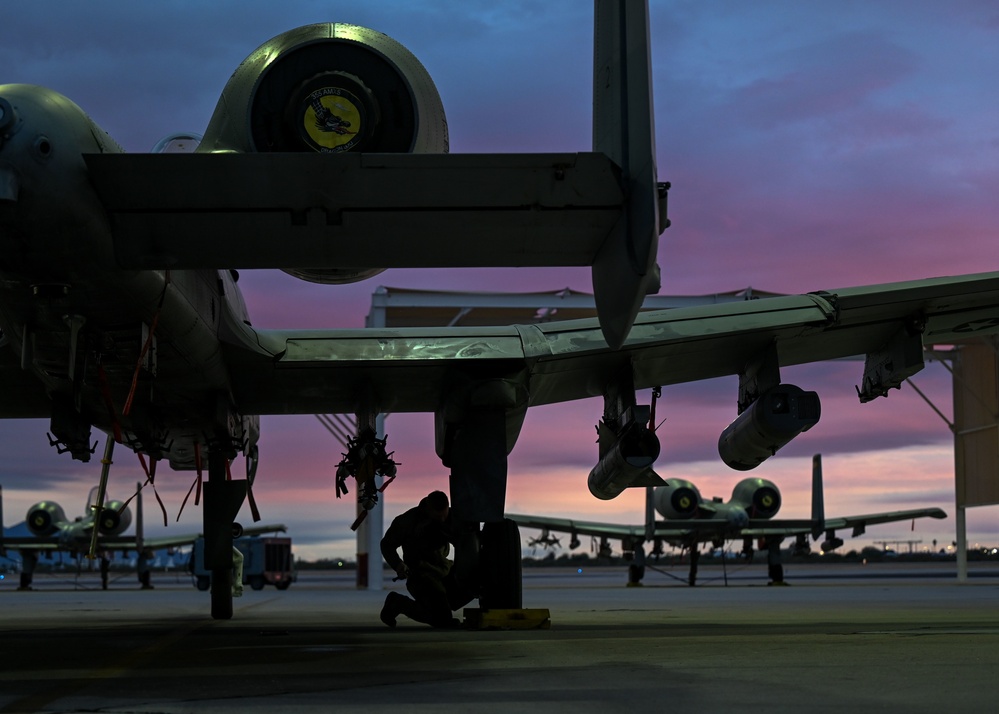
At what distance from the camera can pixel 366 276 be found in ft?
35.7

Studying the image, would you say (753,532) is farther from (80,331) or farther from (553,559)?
(553,559)

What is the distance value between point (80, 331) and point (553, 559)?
15137 centimetres

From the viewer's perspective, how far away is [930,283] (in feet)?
36.1

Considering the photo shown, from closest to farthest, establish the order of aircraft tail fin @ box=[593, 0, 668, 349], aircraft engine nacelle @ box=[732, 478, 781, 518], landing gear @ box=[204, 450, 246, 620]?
aircraft tail fin @ box=[593, 0, 668, 349]
landing gear @ box=[204, 450, 246, 620]
aircraft engine nacelle @ box=[732, 478, 781, 518]

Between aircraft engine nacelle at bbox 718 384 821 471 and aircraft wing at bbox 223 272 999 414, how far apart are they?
696mm

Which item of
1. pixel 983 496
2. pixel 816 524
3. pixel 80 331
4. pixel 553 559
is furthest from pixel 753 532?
pixel 553 559

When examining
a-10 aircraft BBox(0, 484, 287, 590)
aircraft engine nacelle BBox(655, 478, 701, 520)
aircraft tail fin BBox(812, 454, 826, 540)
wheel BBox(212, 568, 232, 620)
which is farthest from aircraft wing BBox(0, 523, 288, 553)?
wheel BBox(212, 568, 232, 620)

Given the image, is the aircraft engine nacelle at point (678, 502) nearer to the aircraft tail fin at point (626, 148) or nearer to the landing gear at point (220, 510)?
the landing gear at point (220, 510)

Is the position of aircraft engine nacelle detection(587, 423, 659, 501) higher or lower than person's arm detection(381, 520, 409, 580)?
higher

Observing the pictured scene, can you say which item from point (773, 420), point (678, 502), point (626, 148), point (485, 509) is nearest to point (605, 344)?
point (773, 420)

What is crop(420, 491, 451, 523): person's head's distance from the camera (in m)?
12.5

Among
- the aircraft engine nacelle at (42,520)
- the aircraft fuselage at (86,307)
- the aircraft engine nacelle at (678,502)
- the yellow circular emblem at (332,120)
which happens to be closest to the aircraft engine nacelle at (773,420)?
the yellow circular emblem at (332,120)

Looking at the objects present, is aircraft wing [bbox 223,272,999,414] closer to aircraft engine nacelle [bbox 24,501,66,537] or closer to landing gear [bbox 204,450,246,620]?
landing gear [bbox 204,450,246,620]

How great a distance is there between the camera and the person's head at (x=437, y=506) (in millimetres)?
12547
